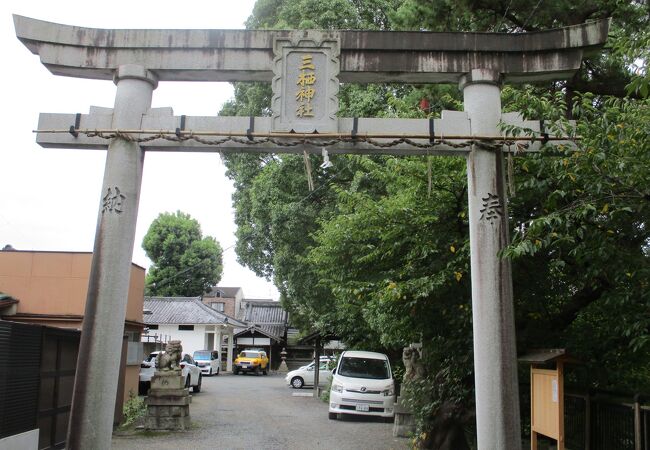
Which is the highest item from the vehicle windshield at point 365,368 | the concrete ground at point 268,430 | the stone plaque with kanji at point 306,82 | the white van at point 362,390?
the stone plaque with kanji at point 306,82

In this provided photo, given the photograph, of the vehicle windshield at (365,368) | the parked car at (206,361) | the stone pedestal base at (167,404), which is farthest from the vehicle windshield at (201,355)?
the stone pedestal base at (167,404)

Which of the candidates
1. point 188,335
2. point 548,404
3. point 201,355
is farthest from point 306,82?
point 188,335

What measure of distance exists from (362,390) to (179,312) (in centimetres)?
2991

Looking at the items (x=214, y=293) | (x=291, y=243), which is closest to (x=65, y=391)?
(x=291, y=243)

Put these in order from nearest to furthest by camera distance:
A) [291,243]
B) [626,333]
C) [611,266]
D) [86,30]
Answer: [626,333], [611,266], [86,30], [291,243]

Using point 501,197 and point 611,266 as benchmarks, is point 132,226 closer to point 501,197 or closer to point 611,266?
point 501,197

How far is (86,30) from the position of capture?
306 inches

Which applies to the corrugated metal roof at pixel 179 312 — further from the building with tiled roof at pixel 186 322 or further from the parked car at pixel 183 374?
the parked car at pixel 183 374

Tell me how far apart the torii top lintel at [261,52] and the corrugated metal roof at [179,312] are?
3680cm

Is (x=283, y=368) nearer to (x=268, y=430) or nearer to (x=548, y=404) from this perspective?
(x=268, y=430)

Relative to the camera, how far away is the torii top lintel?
765 centimetres

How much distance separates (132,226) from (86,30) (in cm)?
275

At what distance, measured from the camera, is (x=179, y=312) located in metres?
43.8

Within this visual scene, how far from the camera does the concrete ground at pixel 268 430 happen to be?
12727 millimetres
